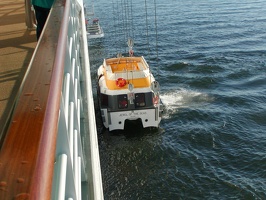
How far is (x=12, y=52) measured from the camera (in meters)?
6.86

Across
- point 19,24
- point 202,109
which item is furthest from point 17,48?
point 202,109

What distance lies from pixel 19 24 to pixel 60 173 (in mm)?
8453

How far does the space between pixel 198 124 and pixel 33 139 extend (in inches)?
637

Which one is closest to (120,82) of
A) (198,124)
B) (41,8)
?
(198,124)

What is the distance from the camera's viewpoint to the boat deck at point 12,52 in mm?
4479

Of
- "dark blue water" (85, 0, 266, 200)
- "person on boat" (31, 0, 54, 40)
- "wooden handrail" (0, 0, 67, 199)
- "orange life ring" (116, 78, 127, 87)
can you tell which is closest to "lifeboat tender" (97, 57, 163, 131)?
"orange life ring" (116, 78, 127, 87)

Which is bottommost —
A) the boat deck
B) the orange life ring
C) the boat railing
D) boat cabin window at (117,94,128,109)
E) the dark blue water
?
the dark blue water

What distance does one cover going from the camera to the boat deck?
14.7 feet

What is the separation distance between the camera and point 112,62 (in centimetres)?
1848

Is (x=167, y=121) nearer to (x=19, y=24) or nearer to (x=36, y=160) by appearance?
(x=19, y=24)

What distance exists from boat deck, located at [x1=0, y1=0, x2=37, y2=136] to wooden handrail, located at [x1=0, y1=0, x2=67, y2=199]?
5.62 feet

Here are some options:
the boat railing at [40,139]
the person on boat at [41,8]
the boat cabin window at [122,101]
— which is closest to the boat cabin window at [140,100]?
the boat cabin window at [122,101]

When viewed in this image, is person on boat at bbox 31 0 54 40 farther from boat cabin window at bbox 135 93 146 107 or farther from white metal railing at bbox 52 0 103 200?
boat cabin window at bbox 135 93 146 107

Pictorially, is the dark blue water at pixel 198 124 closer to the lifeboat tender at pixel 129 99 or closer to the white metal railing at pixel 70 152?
the lifeboat tender at pixel 129 99
